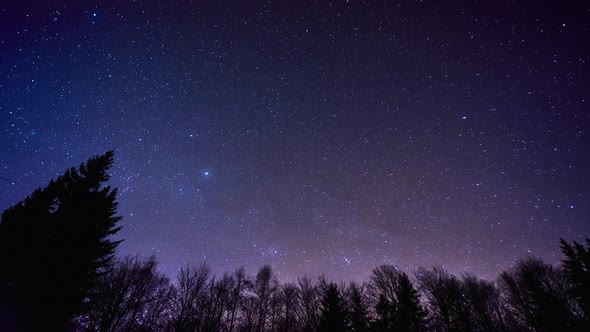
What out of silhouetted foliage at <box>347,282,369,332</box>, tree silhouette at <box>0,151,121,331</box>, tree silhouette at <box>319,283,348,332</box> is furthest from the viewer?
silhouetted foliage at <box>347,282,369,332</box>

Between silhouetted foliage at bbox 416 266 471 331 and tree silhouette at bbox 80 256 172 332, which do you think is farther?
silhouetted foliage at bbox 416 266 471 331

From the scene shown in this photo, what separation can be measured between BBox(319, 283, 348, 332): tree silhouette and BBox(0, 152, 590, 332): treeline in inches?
A: 2.4

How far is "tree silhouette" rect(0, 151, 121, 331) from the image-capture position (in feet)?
36.7

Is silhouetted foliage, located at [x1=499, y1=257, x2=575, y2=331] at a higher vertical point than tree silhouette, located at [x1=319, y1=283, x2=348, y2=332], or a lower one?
higher

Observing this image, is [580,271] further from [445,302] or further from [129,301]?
[129,301]

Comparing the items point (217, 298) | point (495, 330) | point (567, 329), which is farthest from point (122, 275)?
point (495, 330)

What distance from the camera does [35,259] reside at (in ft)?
38.0

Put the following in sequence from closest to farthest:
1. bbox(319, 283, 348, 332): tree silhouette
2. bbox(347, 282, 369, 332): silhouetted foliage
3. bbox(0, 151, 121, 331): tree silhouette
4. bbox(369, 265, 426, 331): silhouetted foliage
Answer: bbox(0, 151, 121, 331): tree silhouette < bbox(319, 283, 348, 332): tree silhouette < bbox(369, 265, 426, 331): silhouetted foliage < bbox(347, 282, 369, 332): silhouetted foliage

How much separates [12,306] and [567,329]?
1502 inches

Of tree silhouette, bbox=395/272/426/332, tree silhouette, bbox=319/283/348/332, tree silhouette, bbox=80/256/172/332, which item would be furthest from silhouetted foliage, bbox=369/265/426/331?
tree silhouette, bbox=80/256/172/332

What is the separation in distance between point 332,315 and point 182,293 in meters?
18.7

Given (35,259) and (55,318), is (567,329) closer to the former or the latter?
(55,318)

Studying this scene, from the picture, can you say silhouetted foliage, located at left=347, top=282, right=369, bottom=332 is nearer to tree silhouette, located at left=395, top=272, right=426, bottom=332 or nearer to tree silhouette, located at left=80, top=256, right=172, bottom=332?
tree silhouette, located at left=395, top=272, right=426, bottom=332

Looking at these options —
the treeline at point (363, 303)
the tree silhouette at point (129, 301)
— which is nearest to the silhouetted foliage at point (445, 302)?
the treeline at point (363, 303)
